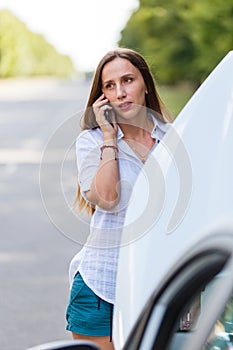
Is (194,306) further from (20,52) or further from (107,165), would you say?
(20,52)

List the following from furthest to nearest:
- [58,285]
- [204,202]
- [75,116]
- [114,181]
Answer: [58,285]
[75,116]
[114,181]
[204,202]

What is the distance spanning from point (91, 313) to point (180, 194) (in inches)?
37.9

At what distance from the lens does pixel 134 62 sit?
10.7 ft

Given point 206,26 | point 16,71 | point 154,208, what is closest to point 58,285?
point 154,208

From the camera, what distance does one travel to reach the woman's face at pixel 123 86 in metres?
3.20

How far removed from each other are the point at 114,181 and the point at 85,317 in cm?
48

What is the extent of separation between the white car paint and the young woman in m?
0.44

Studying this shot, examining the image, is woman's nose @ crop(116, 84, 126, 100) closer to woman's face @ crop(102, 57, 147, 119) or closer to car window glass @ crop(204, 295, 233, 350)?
woman's face @ crop(102, 57, 147, 119)

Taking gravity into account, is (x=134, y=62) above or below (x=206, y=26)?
below

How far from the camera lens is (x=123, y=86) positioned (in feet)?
10.5

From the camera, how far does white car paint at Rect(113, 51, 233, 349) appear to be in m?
2.08

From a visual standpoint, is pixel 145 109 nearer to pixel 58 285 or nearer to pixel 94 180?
pixel 94 180

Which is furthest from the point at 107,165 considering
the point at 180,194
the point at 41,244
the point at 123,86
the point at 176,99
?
the point at 176,99

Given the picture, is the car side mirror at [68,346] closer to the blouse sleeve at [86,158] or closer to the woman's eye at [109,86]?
the blouse sleeve at [86,158]
